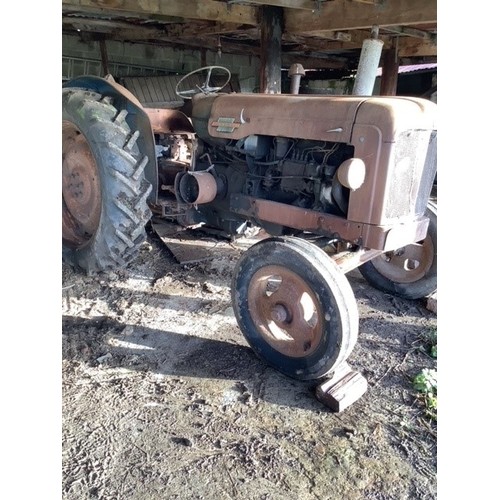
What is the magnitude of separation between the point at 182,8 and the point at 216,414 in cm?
401

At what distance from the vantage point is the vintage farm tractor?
2301 millimetres

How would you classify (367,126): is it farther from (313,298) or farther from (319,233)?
(313,298)

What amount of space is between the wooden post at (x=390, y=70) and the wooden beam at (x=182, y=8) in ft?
7.78

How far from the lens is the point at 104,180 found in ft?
9.60

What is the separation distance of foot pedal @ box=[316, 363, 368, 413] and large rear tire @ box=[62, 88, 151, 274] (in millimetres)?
1540

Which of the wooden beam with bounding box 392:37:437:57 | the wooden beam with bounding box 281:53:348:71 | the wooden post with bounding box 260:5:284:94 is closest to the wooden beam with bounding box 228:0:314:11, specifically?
the wooden post with bounding box 260:5:284:94

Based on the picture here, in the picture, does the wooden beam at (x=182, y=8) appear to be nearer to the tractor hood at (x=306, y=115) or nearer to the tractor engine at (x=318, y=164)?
the tractor engine at (x=318, y=164)

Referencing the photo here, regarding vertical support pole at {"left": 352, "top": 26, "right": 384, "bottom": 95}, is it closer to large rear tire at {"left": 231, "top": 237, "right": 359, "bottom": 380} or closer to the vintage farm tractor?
the vintage farm tractor

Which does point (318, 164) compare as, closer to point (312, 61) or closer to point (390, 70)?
point (390, 70)

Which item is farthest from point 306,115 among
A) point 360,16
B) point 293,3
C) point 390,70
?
point 390,70

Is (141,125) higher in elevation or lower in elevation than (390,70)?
lower

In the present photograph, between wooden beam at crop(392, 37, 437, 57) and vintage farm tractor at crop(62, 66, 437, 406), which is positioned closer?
vintage farm tractor at crop(62, 66, 437, 406)

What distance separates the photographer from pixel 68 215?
11.1 feet
